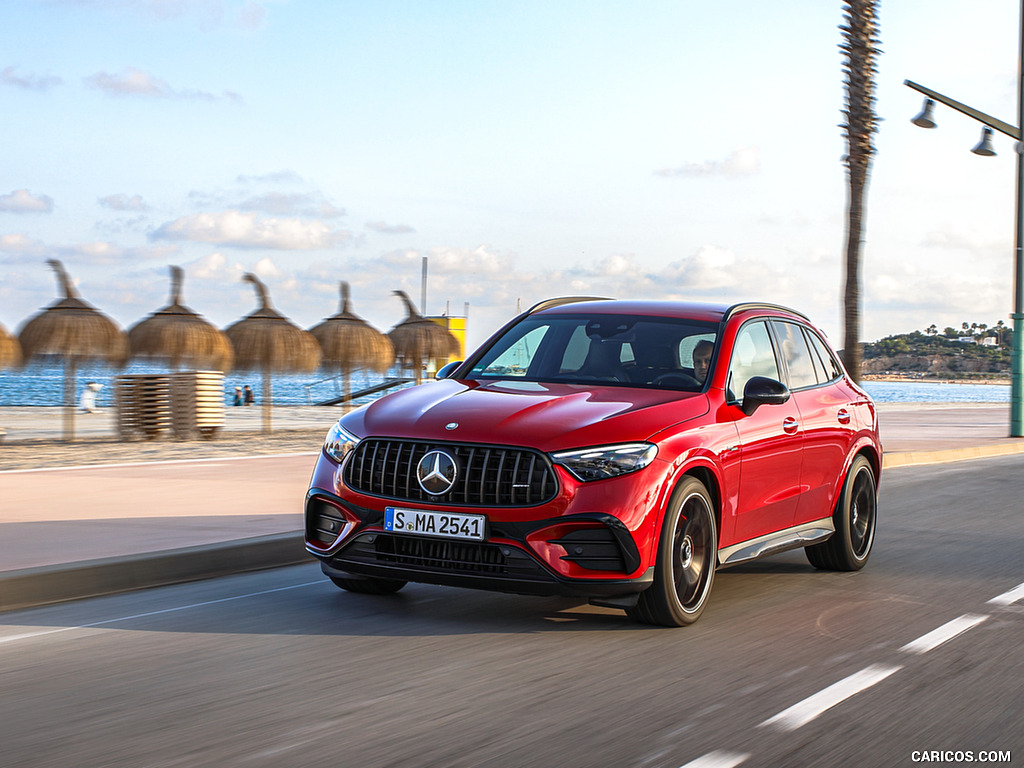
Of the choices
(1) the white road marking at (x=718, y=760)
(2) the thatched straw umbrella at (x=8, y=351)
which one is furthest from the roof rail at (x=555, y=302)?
(2) the thatched straw umbrella at (x=8, y=351)

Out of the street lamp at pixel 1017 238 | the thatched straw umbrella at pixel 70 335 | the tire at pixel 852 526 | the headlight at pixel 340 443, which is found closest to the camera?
the headlight at pixel 340 443

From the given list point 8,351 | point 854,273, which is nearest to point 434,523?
point 8,351

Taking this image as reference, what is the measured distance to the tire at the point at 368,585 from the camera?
7.13m

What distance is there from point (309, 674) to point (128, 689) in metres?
0.77

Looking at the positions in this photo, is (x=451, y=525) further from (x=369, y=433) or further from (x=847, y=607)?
(x=847, y=607)

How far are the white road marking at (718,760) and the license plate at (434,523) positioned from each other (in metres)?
1.98

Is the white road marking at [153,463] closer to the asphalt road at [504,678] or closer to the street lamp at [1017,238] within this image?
the asphalt road at [504,678]

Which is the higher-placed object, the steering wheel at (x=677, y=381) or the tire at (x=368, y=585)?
the steering wheel at (x=677, y=381)

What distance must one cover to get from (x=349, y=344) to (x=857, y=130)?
10497 mm

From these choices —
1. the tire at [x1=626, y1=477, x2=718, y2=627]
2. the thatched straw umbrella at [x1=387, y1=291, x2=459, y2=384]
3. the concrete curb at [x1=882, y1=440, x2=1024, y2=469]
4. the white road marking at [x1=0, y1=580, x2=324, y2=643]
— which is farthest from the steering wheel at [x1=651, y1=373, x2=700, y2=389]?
the thatched straw umbrella at [x1=387, y1=291, x2=459, y2=384]

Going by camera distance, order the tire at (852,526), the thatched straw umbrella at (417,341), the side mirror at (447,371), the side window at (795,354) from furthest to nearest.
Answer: the thatched straw umbrella at (417,341), the tire at (852,526), the side window at (795,354), the side mirror at (447,371)

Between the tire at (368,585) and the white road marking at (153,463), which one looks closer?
the tire at (368,585)

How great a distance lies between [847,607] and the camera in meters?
7.31

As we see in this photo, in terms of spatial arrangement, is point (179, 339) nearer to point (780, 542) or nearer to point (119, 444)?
point (119, 444)
